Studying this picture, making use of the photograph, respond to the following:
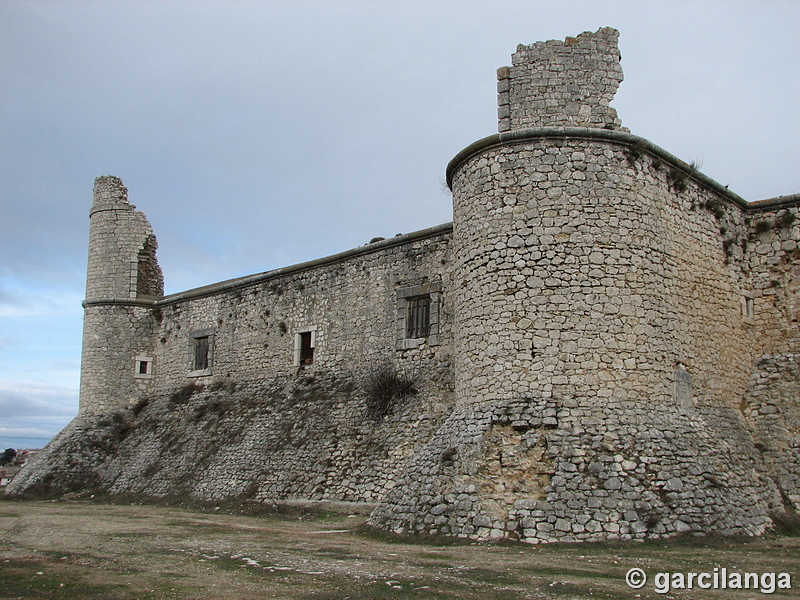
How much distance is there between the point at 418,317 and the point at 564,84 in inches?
238

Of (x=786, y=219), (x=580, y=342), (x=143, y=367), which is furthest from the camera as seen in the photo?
(x=143, y=367)

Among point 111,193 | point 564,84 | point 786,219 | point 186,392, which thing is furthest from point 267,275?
point 786,219

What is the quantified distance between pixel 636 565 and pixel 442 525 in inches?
127

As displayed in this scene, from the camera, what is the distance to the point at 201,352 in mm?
23719

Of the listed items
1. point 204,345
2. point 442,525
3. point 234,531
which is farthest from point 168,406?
point 442,525

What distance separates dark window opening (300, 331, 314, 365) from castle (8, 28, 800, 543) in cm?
56

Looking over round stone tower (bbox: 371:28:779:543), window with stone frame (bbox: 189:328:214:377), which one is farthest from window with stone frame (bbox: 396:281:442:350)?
window with stone frame (bbox: 189:328:214:377)

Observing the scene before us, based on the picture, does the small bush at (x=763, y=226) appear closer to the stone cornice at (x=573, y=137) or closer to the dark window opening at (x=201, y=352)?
the stone cornice at (x=573, y=137)

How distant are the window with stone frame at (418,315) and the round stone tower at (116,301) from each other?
11.5m

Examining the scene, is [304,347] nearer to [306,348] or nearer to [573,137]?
[306,348]

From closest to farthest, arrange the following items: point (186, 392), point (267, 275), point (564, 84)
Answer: point (564, 84), point (267, 275), point (186, 392)

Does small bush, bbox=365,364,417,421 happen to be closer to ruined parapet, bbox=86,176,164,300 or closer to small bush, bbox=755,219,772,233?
small bush, bbox=755,219,772,233

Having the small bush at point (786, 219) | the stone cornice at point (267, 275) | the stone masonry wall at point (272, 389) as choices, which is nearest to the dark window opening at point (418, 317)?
the stone masonry wall at point (272, 389)

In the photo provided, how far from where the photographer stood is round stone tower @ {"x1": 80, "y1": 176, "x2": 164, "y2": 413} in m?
24.5
